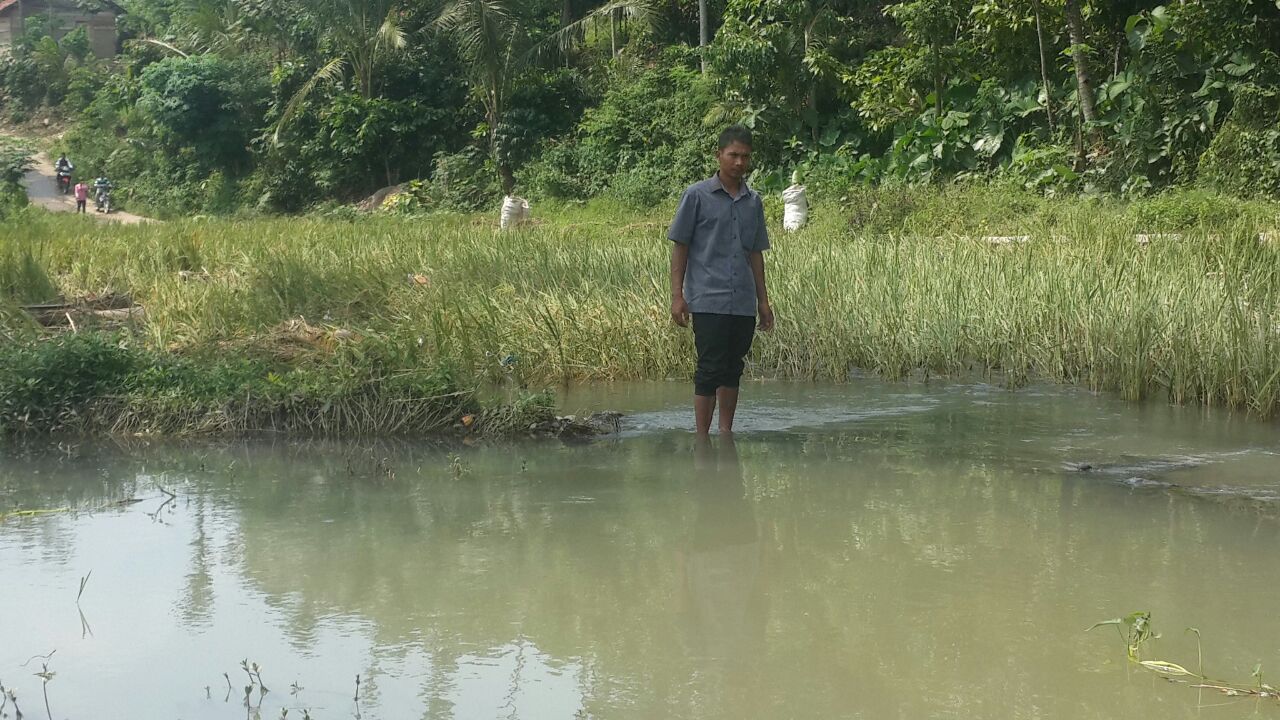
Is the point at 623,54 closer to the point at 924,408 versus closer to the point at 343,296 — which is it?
the point at 343,296

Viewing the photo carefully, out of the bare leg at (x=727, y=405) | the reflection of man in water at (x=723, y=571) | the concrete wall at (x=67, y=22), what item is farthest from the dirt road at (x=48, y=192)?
the reflection of man in water at (x=723, y=571)

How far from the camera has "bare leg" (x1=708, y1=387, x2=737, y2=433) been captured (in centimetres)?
562

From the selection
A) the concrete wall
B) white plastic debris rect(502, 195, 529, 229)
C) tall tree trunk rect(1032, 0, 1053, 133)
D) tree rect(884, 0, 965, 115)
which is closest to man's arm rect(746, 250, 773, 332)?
white plastic debris rect(502, 195, 529, 229)

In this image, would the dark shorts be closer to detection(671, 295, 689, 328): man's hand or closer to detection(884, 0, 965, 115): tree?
detection(671, 295, 689, 328): man's hand

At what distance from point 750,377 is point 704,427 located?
1880mm

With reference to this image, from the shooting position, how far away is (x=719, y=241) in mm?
5309

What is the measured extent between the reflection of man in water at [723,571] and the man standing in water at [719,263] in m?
0.60

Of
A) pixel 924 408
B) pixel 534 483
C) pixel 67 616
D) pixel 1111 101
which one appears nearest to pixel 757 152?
pixel 1111 101

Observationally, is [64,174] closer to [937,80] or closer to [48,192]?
[48,192]

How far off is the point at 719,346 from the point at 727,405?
35cm

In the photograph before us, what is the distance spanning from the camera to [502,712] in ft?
8.95

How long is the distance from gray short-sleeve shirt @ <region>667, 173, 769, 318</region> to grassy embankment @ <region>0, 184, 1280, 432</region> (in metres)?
1.36

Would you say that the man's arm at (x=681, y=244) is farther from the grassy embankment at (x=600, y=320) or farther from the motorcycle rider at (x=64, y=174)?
the motorcycle rider at (x=64, y=174)

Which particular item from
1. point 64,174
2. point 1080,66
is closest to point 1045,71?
point 1080,66
